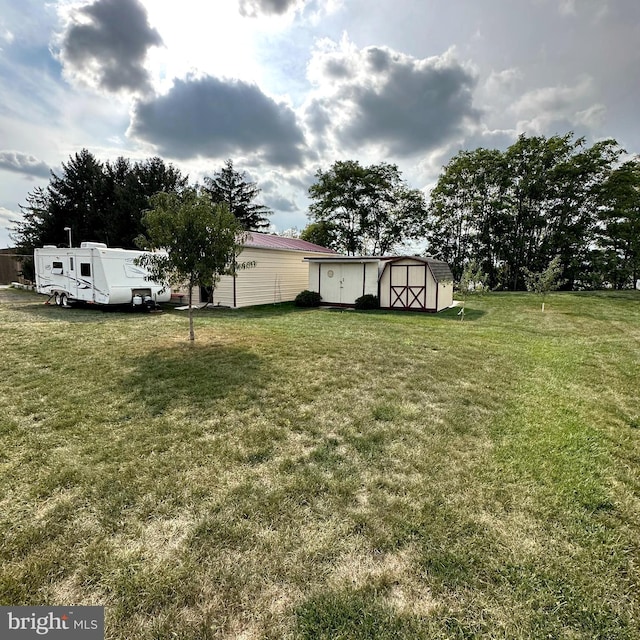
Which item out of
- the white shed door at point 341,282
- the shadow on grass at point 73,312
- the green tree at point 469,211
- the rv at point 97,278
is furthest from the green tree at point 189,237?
the green tree at point 469,211

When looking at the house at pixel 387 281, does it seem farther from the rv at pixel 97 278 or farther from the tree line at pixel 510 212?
the tree line at pixel 510 212

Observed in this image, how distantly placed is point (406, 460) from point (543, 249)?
1130 inches

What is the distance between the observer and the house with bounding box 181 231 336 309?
1444cm

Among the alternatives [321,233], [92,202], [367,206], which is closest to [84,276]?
[92,202]

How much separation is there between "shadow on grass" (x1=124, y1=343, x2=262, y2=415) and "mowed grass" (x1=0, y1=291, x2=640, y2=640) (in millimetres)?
43

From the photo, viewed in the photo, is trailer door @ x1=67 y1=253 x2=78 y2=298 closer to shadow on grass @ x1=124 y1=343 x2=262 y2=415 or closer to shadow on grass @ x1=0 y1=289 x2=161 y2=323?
shadow on grass @ x1=0 y1=289 x2=161 y2=323

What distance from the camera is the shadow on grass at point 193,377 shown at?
4.32 m

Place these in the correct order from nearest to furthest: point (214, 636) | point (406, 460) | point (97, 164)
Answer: point (214, 636) → point (406, 460) → point (97, 164)

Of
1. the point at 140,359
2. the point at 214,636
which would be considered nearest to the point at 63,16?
the point at 140,359

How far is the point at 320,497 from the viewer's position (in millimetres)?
2594

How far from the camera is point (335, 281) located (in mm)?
15789

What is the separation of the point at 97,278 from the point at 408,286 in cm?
1150

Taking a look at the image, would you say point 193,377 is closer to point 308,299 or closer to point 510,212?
point 308,299

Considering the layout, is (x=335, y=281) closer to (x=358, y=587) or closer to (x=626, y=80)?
(x=626, y=80)
